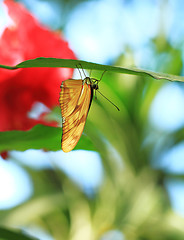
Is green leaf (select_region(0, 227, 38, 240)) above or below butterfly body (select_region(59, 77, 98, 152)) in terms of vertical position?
below

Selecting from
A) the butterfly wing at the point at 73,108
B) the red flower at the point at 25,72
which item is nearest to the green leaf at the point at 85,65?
the butterfly wing at the point at 73,108

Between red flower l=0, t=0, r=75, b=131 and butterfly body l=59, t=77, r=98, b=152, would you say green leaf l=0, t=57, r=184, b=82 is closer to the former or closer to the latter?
butterfly body l=59, t=77, r=98, b=152

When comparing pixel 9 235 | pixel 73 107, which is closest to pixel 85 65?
pixel 73 107

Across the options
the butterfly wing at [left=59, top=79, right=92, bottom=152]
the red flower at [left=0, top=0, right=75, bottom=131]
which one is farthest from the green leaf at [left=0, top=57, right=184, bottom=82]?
the red flower at [left=0, top=0, right=75, bottom=131]

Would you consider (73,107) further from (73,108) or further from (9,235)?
(9,235)

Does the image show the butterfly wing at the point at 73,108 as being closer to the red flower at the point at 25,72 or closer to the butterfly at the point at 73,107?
the butterfly at the point at 73,107

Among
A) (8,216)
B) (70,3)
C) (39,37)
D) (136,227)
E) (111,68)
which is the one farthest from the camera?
(70,3)

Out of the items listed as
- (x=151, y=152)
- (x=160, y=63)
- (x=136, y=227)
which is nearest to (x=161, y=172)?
(x=151, y=152)

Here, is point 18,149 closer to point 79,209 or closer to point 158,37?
point 79,209
